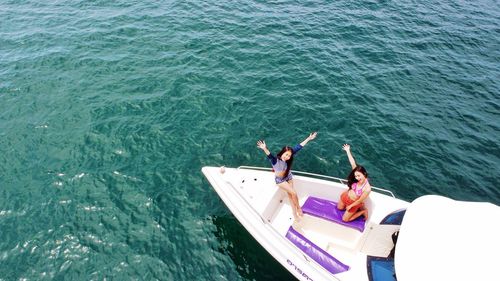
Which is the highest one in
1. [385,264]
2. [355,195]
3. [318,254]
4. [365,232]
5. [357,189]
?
[357,189]

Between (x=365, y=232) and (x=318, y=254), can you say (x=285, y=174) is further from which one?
(x=365, y=232)

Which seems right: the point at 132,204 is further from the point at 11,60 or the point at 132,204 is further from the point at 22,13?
the point at 22,13

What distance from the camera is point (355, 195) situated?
35.9 feet

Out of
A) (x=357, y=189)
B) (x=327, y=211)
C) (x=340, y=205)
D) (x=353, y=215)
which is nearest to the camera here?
(x=357, y=189)

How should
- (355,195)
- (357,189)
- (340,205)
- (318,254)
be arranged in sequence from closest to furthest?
1. (318,254)
2. (357,189)
3. (355,195)
4. (340,205)

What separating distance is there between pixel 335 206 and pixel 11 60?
20607mm

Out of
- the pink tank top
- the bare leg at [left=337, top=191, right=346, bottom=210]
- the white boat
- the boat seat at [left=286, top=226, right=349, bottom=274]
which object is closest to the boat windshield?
the white boat

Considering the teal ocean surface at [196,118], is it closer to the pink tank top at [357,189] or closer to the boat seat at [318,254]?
the boat seat at [318,254]

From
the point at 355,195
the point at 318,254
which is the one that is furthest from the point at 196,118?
the point at 318,254

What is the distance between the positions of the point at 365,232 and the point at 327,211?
57.0 inches

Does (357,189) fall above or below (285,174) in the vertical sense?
above

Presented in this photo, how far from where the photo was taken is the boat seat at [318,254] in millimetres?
10134

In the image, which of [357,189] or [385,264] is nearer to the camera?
[385,264]

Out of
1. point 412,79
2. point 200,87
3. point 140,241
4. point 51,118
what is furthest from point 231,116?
point 412,79
